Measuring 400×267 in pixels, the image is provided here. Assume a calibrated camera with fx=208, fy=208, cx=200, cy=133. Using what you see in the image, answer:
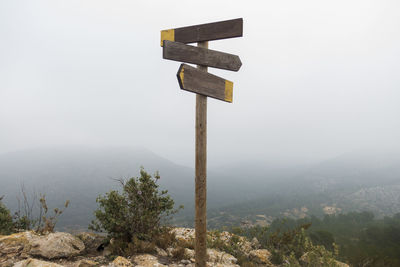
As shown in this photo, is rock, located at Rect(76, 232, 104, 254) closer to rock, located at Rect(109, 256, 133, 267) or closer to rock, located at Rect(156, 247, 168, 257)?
rock, located at Rect(109, 256, 133, 267)

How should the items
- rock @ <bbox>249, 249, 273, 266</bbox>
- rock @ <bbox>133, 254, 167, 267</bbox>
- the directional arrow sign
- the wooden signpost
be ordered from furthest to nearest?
rock @ <bbox>249, 249, 273, 266</bbox> < rock @ <bbox>133, 254, 167, 267</bbox> < the wooden signpost < the directional arrow sign

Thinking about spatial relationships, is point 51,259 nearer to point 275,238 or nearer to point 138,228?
point 138,228

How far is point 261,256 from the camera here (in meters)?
6.75

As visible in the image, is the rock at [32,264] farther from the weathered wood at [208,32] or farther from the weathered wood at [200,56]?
the weathered wood at [208,32]

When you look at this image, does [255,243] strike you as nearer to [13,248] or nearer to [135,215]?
[135,215]

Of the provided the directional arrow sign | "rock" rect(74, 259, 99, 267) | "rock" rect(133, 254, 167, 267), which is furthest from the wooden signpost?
"rock" rect(74, 259, 99, 267)

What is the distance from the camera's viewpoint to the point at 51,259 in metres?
5.05

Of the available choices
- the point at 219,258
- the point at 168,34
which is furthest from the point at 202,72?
the point at 219,258

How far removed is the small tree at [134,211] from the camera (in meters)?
5.99

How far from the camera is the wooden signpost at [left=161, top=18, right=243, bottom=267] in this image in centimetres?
411

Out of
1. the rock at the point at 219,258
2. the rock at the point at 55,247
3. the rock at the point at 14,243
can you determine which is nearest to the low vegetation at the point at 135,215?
the rock at the point at 55,247

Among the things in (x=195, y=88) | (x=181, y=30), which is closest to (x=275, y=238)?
(x=195, y=88)

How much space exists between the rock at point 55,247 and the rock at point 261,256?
5114 millimetres

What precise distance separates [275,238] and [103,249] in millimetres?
5794
